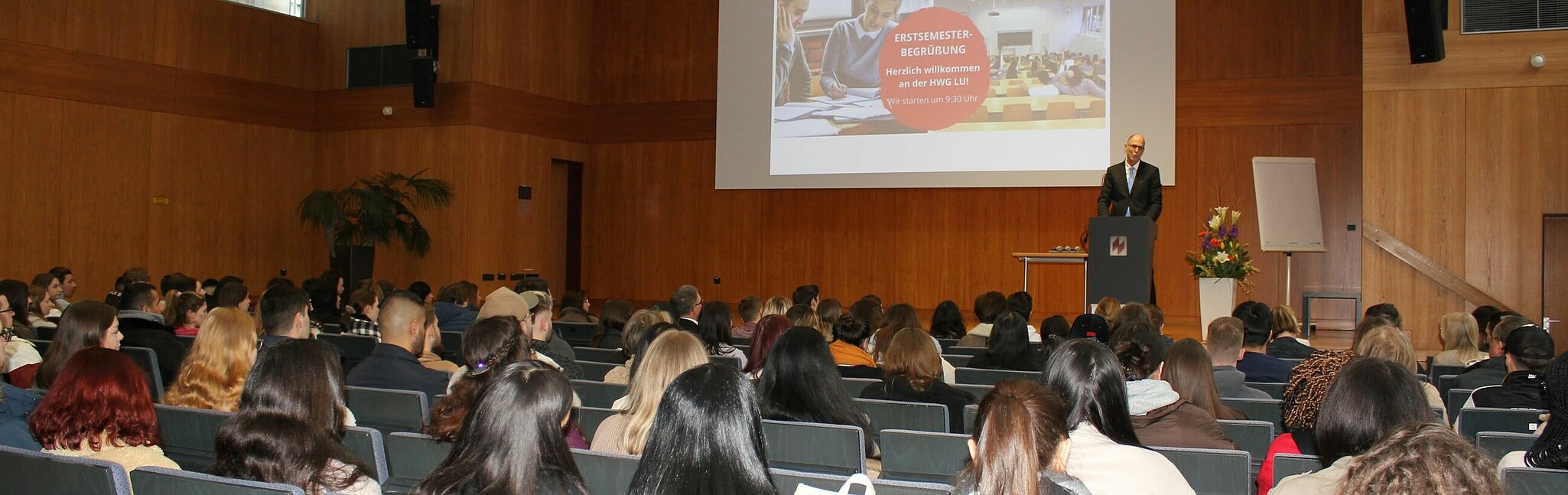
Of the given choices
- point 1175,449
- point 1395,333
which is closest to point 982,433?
point 1175,449

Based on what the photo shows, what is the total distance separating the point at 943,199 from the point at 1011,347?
7594mm

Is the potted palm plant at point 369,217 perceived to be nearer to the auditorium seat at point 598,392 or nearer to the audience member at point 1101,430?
the auditorium seat at point 598,392

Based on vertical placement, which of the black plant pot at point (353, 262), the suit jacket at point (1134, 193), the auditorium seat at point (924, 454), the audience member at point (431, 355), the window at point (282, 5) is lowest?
the auditorium seat at point (924, 454)

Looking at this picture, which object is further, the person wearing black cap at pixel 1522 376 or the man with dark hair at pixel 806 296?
the man with dark hair at pixel 806 296

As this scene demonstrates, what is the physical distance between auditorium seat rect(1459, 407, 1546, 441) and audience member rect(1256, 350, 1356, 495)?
801 mm

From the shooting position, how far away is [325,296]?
Result: 775 cm

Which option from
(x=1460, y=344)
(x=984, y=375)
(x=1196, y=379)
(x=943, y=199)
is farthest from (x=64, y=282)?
(x=1460, y=344)

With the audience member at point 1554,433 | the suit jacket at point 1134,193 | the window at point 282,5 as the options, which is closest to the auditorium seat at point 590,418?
the audience member at point 1554,433

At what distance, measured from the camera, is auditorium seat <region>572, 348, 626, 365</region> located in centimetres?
539

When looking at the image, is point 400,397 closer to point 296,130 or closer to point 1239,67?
point 1239,67

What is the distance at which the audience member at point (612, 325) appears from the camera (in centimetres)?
627

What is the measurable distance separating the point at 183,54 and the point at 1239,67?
36.1 ft

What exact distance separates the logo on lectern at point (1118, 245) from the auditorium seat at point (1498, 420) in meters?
3.98

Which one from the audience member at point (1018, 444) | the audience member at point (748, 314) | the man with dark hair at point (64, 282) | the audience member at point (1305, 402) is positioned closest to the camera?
the audience member at point (1018, 444)
